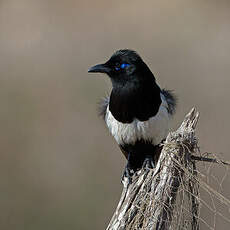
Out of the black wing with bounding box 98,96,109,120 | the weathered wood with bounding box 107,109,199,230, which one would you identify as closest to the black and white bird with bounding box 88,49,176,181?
the black wing with bounding box 98,96,109,120

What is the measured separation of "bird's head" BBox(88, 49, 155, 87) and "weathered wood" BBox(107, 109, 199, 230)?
1.48m

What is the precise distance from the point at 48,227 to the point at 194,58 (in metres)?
2.97

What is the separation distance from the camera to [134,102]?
4305 millimetres

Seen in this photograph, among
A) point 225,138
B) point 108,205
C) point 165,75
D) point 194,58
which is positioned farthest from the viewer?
point 194,58

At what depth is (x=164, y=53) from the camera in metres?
7.79

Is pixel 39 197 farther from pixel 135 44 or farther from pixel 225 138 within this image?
pixel 135 44

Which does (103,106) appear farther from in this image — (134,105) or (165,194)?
(165,194)

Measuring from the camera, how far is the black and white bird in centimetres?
425

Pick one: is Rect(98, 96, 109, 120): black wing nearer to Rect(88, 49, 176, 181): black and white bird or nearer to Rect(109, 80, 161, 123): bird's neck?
Rect(88, 49, 176, 181): black and white bird

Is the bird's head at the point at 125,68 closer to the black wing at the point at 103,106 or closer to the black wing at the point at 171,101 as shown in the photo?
the black wing at the point at 171,101

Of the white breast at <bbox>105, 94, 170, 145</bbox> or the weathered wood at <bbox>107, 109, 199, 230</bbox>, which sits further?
the white breast at <bbox>105, 94, 170, 145</bbox>

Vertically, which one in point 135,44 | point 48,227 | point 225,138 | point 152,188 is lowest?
point 48,227

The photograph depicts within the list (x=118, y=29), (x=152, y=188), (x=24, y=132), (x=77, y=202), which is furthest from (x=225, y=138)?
(x=152, y=188)

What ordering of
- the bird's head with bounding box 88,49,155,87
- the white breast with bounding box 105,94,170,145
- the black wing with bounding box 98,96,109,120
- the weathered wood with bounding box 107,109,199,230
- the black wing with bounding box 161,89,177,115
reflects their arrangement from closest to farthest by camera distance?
the weathered wood with bounding box 107,109,199,230 → the bird's head with bounding box 88,49,155,87 → the white breast with bounding box 105,94,170,145 → the black wing with bounding box 161,89,177,115 → the black wing with bounding box 98,96,109,120
